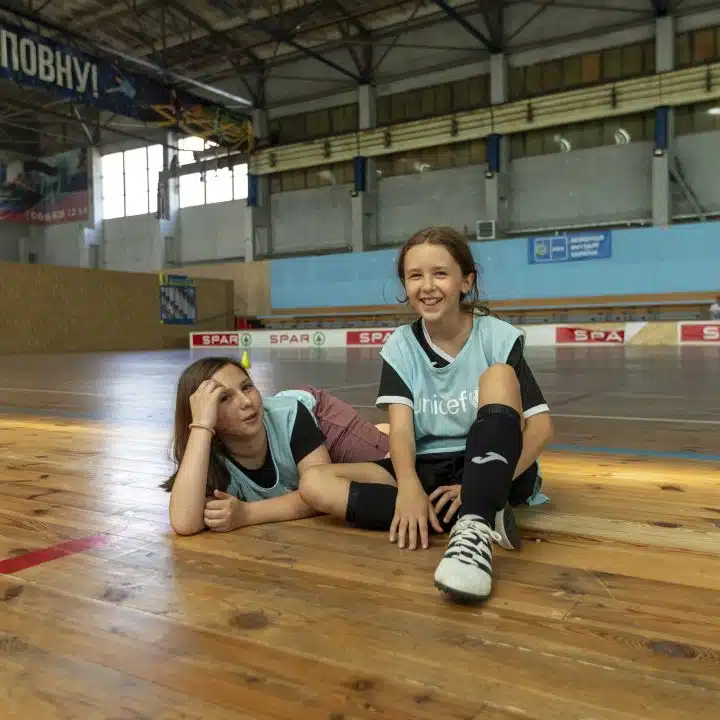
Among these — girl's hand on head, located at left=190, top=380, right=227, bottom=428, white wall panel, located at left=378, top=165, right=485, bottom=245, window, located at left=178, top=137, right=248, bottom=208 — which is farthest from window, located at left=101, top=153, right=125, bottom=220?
girl's hand on head, located at left=190, top=380, right=227, bottom=428

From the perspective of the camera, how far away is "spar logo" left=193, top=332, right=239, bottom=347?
19016mm

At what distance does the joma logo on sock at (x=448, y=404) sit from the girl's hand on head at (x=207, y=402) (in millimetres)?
527

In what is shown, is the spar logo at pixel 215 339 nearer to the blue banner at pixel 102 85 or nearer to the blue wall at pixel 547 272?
the blue wall at pixel 547 272

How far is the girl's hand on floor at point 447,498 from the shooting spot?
1.79 m

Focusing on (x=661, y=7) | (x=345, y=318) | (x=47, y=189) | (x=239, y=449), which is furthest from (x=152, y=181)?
(x=239, y=449)

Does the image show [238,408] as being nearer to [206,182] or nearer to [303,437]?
[303,437]

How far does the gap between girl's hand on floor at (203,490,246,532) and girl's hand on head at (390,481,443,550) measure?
1.37 ft

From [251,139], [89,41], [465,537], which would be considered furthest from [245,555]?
[251,139]

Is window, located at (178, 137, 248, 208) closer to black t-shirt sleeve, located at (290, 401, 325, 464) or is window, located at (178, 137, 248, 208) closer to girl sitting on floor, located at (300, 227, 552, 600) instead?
black t-shirt sleeve, located at (290, 401, 325, 464)

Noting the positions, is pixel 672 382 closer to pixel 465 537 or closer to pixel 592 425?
pixel 592 425

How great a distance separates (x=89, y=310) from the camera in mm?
19438

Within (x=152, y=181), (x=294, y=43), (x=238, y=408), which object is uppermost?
(x=294, y=43)

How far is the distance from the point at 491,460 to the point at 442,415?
333 millimetres

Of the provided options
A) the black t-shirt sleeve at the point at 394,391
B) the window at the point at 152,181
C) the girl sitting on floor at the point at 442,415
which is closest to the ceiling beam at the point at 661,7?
the window at the point at 152,181
